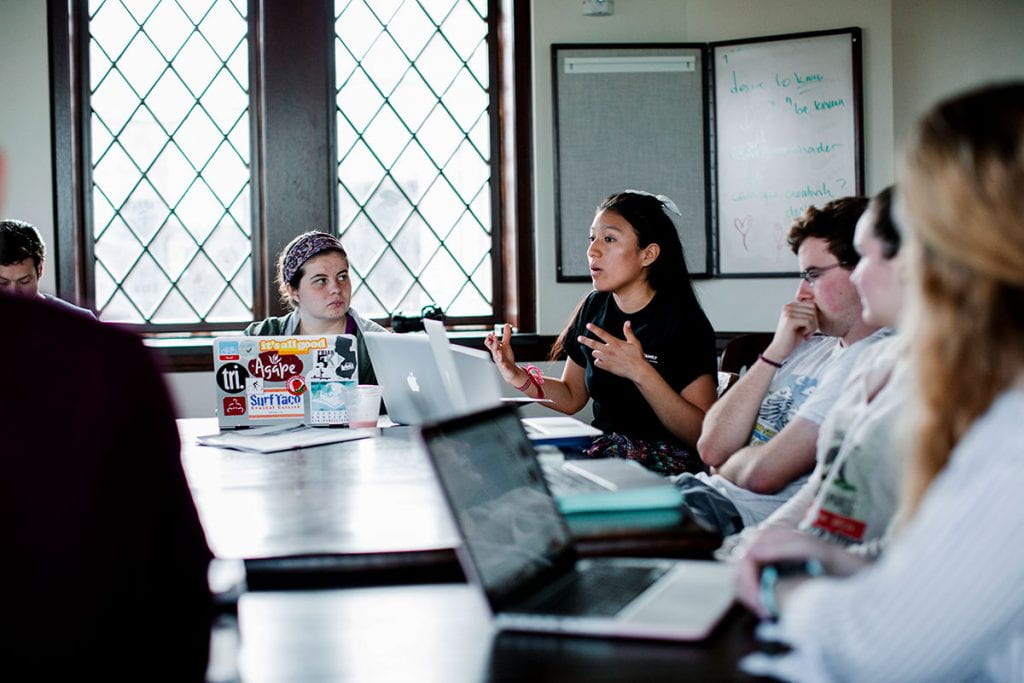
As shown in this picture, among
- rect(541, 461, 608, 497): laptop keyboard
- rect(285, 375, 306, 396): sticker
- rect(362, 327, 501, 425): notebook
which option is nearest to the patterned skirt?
→ rect(362, 327, 501, 425): notebook

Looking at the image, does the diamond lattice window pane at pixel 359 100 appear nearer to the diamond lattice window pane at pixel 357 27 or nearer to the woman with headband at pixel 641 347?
the diamond lattice window pane at pixel 357 27

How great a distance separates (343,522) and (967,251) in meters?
1.01

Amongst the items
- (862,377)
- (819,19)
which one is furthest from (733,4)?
(862,377)

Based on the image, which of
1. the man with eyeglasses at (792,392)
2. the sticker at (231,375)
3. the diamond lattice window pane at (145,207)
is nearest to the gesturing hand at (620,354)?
the man with eyeglasses at (792,392)

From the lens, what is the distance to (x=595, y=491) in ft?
4.73

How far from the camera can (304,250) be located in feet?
10.8

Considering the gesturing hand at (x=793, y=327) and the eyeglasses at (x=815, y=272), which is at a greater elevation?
the eyeglasses at (x=815, y=272)

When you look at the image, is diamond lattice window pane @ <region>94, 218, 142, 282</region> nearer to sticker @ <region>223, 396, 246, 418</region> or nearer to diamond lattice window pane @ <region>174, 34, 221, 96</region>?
diamond lattice window pane @ <region>174, 34, 221, 96</region>

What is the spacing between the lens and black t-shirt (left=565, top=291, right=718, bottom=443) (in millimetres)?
2689

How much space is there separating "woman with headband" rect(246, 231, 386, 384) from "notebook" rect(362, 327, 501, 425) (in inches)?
20.5

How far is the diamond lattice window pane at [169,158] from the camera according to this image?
404 cm

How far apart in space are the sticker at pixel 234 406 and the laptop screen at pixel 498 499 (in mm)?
1555

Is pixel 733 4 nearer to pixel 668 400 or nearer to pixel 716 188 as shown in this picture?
pixel 716 188

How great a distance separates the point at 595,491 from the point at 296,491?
62 centimetres
